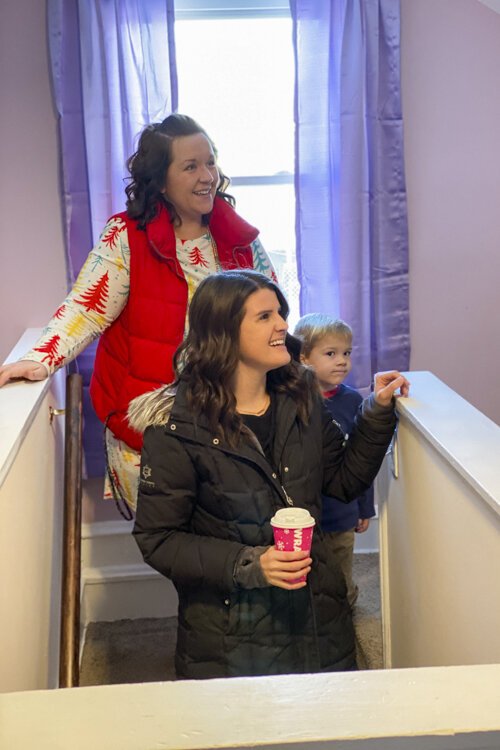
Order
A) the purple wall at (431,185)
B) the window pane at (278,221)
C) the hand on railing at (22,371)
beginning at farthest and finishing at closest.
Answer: the window pane at (278,221), the purple wall at (431,185), the hand on railing at (22,371)

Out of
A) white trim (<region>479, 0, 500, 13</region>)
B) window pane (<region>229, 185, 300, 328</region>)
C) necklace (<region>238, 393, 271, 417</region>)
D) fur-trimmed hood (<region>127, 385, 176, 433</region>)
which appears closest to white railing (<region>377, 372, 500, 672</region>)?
necklace (<region>238, 393, 271, 417</region>)

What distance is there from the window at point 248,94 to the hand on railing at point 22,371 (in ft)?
3.62

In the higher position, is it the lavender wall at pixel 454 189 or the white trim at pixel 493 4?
the white trim at pixel 493 4

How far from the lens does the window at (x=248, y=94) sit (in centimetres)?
286

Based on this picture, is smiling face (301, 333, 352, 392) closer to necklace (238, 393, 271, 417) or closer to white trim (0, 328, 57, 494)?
necklace (238, 393, 271, 417)

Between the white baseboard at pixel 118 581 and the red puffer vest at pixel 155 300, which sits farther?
the white baseboard at pixel 118 581

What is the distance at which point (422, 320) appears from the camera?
121 inches

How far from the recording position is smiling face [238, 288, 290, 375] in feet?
5.92

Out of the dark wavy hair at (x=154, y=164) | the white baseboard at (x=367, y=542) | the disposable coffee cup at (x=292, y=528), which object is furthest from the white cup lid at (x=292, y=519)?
the white baseboard at (x=367, y=542)

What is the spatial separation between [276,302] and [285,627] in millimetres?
648

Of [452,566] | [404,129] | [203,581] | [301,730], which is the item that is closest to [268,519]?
[203,581]

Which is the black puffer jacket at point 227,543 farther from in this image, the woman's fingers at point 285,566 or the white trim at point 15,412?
the white trim at point 15,412

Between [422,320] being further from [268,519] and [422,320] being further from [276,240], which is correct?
[268,519]

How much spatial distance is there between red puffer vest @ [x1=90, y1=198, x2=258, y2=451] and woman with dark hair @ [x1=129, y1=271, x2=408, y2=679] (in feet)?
1.56
